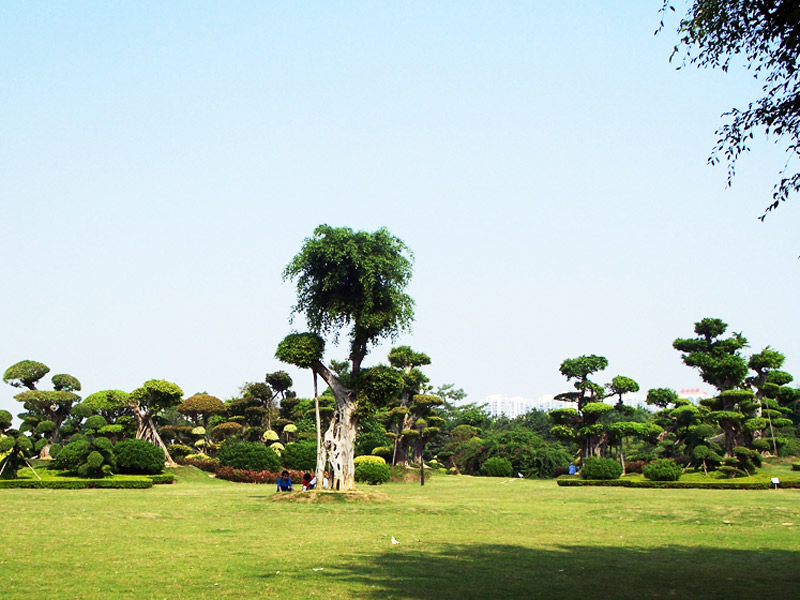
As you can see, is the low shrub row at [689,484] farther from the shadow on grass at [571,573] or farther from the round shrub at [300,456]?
the shadow on grass at [571,573]

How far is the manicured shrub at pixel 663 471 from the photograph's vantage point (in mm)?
35000

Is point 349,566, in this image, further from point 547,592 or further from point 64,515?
point 64,515

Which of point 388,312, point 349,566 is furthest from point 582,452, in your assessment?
point 349,566

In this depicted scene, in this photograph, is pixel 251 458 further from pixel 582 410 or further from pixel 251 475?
pixel 582 410

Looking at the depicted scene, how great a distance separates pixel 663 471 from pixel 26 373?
152ft

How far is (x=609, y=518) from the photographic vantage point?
20344mm

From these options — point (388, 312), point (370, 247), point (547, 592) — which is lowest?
point (547, 592)

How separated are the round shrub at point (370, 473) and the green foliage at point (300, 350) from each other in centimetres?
1399

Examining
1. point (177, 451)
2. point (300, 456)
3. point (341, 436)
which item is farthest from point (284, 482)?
point (177, 451)

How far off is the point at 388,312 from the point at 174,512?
11.5 metres

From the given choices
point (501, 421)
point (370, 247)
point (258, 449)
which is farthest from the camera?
point (501, 421)

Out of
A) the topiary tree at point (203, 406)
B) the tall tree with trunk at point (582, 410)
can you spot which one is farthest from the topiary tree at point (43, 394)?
the tall tree with trunk at point (582, 410)

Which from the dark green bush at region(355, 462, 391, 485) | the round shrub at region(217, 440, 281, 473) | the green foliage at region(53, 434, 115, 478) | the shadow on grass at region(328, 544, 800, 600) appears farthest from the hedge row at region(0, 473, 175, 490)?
the shadow on grass at region(328, 544, 800, 600)

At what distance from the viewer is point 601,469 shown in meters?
37.9
